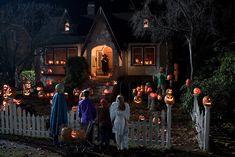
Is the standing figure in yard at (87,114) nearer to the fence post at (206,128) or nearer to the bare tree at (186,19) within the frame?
the fence post at (206,128)

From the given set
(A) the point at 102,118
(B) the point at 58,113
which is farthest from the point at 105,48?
(A) the point at 102,118

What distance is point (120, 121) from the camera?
30.1 ft

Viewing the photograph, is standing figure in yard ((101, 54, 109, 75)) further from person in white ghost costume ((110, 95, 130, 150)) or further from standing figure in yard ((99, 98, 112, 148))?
person in white ghost costume ((110, 95, 130, 150))

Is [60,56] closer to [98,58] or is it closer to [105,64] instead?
[98,58]

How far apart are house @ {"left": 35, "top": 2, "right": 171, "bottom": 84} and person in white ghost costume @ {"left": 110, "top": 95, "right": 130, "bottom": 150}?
13.5 metres

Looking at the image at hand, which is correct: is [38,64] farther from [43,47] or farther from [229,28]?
[229,28]

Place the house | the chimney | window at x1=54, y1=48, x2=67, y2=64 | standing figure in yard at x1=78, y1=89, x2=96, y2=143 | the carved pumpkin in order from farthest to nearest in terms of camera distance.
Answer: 1. the chimney
2. window at x1=54, y1=48, x2=67, y2=64
3. the house
4. standing figure in yard at x1=78, y1=89, x2=96, y2=143
5. the carved pumpkin

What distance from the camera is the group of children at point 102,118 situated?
918 centimetres

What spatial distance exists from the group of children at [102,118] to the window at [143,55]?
14173mm

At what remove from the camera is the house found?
23.0 metres

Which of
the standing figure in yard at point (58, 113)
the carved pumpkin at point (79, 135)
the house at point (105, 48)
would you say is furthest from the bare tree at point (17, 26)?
the carved pumpkin at point (79, 135)

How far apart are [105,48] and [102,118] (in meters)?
17.0

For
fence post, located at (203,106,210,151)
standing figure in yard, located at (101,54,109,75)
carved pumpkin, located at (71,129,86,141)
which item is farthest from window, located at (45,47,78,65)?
fence post, located at (203,106,210,151)

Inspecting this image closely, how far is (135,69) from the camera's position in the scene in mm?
23641
